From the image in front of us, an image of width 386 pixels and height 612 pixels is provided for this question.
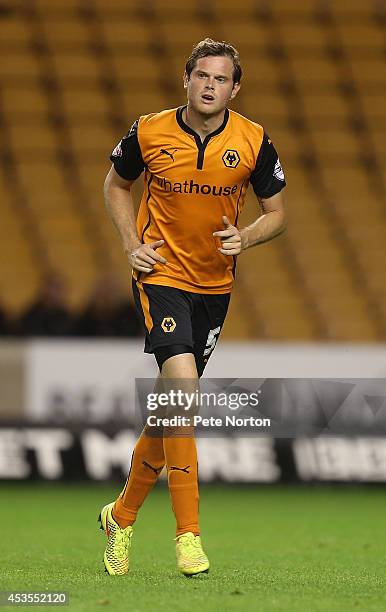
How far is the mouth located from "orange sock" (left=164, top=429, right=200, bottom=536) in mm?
1395

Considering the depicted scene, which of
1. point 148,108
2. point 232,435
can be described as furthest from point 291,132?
point 232,435

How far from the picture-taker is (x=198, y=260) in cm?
564

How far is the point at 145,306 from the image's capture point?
559cm

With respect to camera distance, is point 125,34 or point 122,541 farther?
point 125,34

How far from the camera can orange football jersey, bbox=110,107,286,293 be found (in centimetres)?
558

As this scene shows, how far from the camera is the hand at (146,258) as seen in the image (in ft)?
18.2

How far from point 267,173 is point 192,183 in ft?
1.22

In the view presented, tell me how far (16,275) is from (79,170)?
1849 millimetres

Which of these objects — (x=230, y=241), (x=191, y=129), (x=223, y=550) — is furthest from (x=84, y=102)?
(x=230, y=241)

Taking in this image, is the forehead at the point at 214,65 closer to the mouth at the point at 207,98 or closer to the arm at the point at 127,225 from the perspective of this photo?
the mouth at the point at 207,98

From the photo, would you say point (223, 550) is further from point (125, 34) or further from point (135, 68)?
point (125, 34)

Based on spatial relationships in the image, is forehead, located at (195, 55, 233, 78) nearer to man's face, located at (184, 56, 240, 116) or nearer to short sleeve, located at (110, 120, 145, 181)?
man's face, located at (184, 56, 240, 116)

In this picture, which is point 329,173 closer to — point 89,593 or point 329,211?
point 329,211

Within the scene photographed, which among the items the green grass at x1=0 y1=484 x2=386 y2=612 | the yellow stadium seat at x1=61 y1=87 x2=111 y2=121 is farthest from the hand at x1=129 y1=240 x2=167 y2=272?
the yellow stadium seat at x1=61 y1=87 x2=111 y2=121
